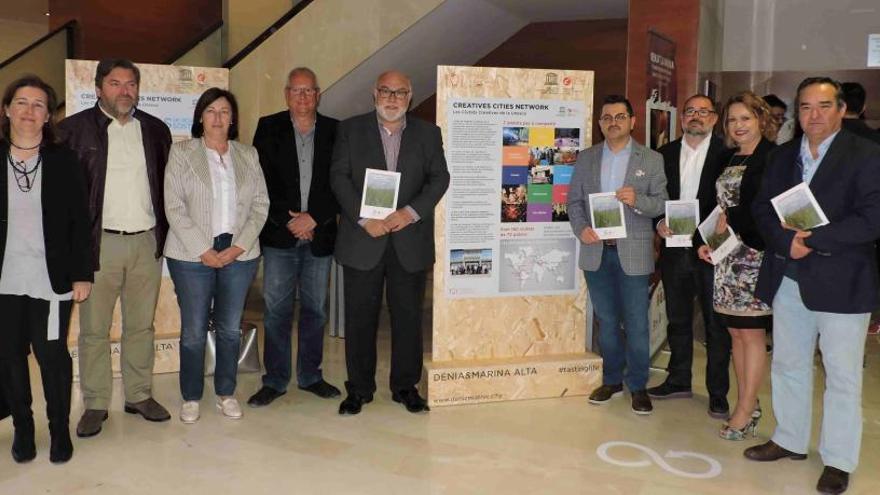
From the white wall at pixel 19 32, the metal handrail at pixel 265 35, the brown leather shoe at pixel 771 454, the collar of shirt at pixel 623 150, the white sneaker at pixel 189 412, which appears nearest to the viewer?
A: the brown leather shoe at pixel 771 454

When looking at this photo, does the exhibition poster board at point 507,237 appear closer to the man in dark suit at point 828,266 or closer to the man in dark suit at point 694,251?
the man in dark suit at point 694,251

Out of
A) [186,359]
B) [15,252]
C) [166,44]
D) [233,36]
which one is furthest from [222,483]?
[166,44]

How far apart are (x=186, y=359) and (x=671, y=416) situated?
2.62 metres

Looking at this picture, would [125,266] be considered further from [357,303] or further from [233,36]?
[233,36]

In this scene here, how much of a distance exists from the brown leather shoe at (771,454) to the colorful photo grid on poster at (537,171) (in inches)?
63.2

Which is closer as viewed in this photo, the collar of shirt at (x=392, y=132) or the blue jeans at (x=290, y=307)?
the collar of shirt at (x=392, y=132)

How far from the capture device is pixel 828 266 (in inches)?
125

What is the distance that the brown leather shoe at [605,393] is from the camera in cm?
446

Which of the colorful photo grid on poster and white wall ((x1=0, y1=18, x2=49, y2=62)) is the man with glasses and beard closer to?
the colorful photo grid on poster

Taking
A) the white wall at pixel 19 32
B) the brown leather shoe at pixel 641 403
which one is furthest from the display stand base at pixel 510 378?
the white wall at pixel 19 32

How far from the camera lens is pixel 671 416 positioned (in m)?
4.29

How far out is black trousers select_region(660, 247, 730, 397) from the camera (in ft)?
14.1

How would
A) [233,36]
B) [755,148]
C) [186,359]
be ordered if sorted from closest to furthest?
[755,148] → [186,359] → [233,36]

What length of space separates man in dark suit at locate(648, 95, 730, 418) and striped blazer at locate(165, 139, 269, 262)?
2192 millimetres
